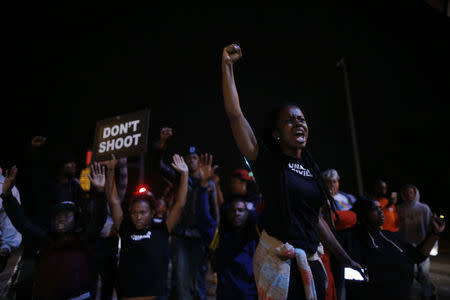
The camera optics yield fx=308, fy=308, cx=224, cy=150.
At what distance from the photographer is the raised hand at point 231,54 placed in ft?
6.52

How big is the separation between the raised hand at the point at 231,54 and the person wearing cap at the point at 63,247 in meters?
2.88

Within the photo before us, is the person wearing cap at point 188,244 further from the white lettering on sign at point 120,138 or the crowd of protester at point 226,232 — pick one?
the white lettering on sign at point 120,138

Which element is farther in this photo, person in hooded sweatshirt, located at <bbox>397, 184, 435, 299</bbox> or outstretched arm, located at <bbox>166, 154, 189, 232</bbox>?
person in hooded sweatshirt, located at <bbox>397, 184, 435, 299</bbox>

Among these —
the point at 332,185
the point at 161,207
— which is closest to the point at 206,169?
the point at 332,185

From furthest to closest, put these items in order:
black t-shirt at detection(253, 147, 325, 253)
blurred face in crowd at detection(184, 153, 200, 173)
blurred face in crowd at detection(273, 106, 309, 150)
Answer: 1. blurred face in crowd at detection(184, 153, 200, 173)
2. blurred face in crowd at detection(273, 106, 309, 150)
3. black t-shirt at detection(253, 147, 325, 253)

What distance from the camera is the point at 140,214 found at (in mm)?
3793

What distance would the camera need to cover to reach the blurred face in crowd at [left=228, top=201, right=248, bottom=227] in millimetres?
4156

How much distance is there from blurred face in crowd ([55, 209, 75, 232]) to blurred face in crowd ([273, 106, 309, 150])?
317cm

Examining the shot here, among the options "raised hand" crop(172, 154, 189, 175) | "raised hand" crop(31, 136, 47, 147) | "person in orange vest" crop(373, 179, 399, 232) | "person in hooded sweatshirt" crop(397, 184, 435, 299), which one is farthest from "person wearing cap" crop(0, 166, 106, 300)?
"person in hooded sweatshirt" crop(397, 184, 435, 299)

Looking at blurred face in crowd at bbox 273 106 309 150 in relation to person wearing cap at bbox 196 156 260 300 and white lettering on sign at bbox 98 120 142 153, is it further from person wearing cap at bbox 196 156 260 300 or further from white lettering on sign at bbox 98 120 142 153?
white lettering on sign at bbox 98 120 142 153

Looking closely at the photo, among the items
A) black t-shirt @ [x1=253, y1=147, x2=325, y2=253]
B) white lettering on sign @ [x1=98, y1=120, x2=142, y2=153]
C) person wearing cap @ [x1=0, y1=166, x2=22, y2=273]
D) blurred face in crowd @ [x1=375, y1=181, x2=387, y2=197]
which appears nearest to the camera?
black t-shirt @ [x1=253, y1=147, x2=325, y2=253]

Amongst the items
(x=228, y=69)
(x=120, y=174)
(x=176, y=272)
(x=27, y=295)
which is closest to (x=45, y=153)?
(x=120, y=174)

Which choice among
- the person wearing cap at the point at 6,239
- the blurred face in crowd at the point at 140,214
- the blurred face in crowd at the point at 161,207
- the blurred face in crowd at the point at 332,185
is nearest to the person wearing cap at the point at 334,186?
the blurred face in crowd at the point at 332,185

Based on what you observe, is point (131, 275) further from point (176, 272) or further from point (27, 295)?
point (27, 295)
